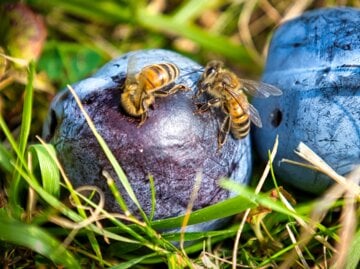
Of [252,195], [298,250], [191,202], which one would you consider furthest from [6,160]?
[298,250]

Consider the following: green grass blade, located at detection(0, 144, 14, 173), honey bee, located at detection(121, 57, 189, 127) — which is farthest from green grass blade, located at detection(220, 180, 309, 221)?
green grass blade, located at detection(0, 144, 14, 173)

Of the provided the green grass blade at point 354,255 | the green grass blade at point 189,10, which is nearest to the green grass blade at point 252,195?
the green grass blade at point 354,255

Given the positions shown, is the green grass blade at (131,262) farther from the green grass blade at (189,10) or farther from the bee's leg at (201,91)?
the green grass blade at (189,10)

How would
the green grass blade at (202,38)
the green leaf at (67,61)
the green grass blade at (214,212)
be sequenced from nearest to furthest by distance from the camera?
1. the green grass blade at (214,212)
2. the green leaf at (67,61)
3. the green grass blade at (202,38)

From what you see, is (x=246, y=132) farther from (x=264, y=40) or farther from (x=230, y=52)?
(x=264, y=40)

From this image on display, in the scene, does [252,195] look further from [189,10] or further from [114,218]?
[189,10]
